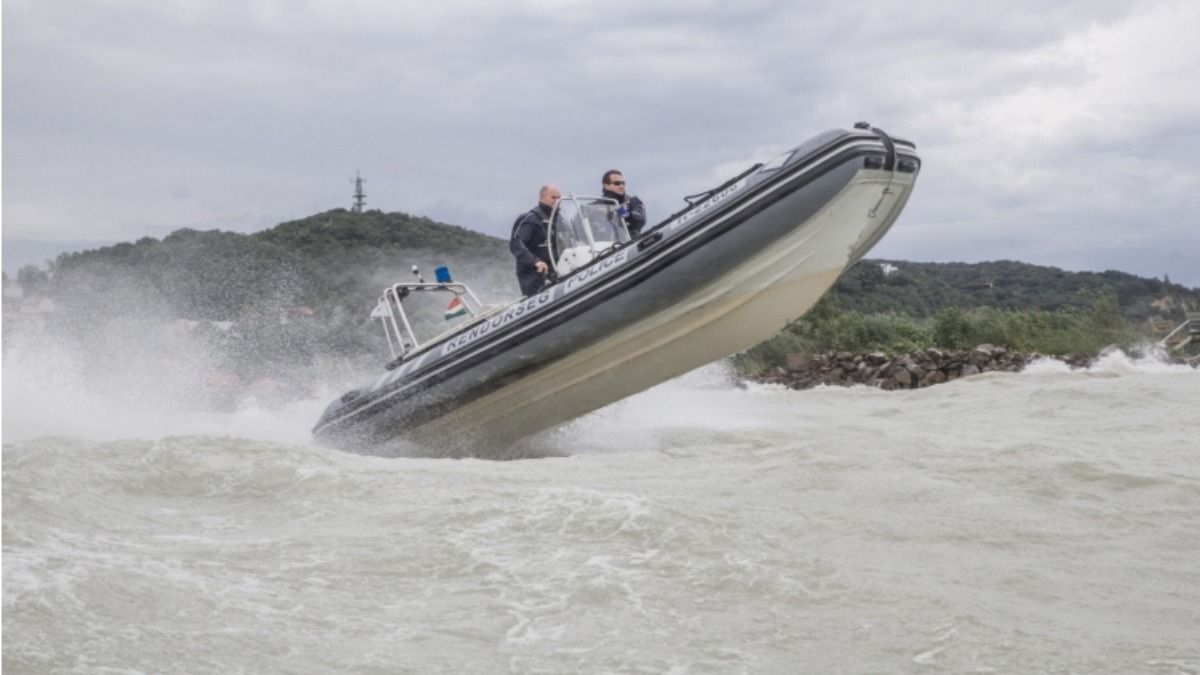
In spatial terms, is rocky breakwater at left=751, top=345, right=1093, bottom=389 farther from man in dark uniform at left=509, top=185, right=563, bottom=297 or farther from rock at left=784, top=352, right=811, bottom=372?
man in dark uniform at left=509, top=185, right=563, bottom=297

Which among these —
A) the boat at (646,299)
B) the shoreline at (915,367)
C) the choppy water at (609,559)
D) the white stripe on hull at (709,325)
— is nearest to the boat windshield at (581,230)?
the boat at (646,299)

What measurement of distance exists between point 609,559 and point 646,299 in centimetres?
301

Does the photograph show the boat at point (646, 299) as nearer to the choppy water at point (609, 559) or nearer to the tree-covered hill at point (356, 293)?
the choppy water at point (609, 559)

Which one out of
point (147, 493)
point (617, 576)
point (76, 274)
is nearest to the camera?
point (617, 576)

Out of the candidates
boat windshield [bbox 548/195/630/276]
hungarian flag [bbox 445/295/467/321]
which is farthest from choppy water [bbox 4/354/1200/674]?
hungarian flag [bbox 445/295/467/321]

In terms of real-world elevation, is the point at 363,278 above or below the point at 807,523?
above

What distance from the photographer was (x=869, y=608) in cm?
298

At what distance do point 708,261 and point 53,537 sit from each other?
357 cm

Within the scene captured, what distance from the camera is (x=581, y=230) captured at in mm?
7059

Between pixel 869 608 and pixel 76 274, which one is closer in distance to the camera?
pixel 869 608

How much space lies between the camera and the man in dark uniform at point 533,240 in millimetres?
7078

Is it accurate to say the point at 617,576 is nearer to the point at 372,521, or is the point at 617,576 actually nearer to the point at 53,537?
the point at 372,521

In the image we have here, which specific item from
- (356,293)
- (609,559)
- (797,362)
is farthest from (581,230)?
(356,293)

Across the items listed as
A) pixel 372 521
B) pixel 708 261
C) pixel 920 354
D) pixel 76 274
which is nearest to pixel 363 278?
pixel 76 274
